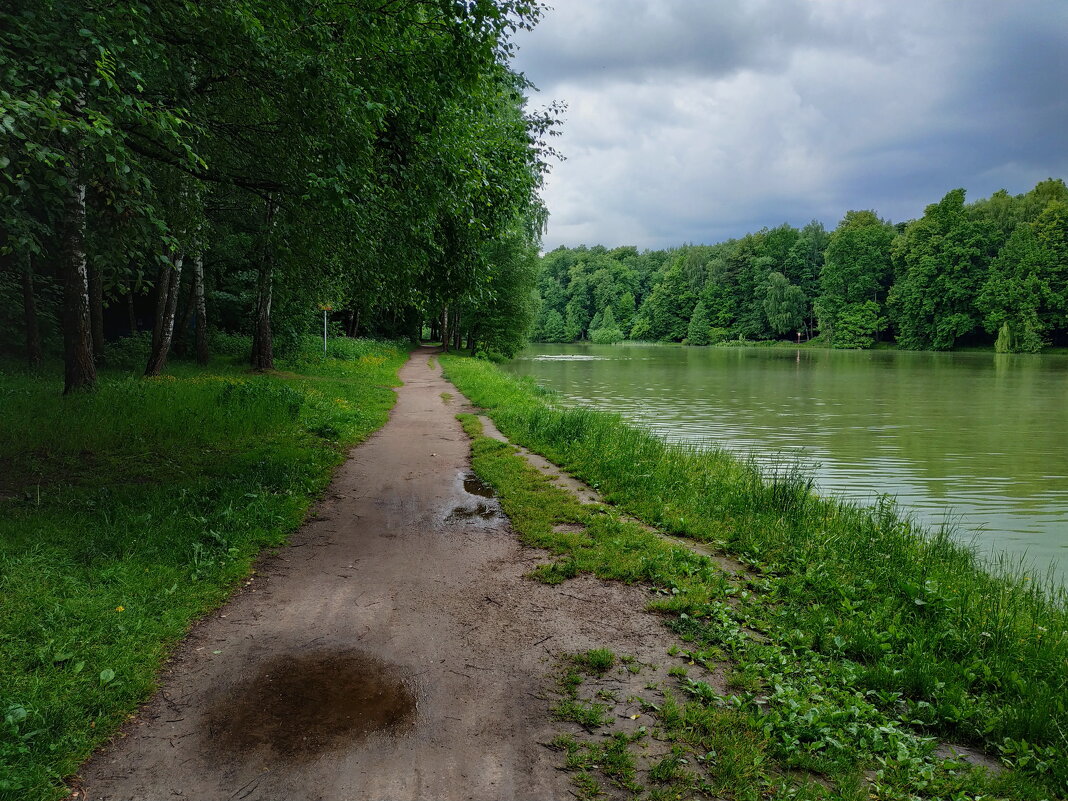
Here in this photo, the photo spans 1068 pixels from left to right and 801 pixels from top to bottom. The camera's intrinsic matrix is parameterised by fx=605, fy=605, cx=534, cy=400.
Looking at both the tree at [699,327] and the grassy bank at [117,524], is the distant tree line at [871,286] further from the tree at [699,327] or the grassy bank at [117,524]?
the grassy bank at [117,524]

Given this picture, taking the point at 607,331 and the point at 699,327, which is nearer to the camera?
the point at 699,327

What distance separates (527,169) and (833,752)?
9139 millimetres

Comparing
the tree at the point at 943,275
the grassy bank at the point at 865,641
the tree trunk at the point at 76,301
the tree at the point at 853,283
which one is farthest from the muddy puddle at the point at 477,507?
the tree at the point at 853,283

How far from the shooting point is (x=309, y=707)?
3635mm

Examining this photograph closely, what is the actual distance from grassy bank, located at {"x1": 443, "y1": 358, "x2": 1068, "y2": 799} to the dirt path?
0.69 m

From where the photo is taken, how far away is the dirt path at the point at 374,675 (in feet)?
10.1

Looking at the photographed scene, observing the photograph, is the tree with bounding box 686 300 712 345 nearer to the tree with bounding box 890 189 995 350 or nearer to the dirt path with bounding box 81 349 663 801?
the tree with bounding box 890 189 995 350

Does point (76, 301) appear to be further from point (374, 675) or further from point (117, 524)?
point (374, 675)

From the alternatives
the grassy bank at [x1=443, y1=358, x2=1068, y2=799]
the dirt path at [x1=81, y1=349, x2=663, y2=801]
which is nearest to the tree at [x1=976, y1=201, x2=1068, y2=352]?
the grassy bank at [x1=443, y1=358, x2=1068, y2=799]

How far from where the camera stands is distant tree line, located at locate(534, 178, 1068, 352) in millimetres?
69438

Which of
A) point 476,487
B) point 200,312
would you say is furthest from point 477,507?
point 200,312

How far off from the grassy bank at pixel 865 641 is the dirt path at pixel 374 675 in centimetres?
69

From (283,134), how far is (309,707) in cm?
689

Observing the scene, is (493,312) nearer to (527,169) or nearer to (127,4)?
(527,169)
